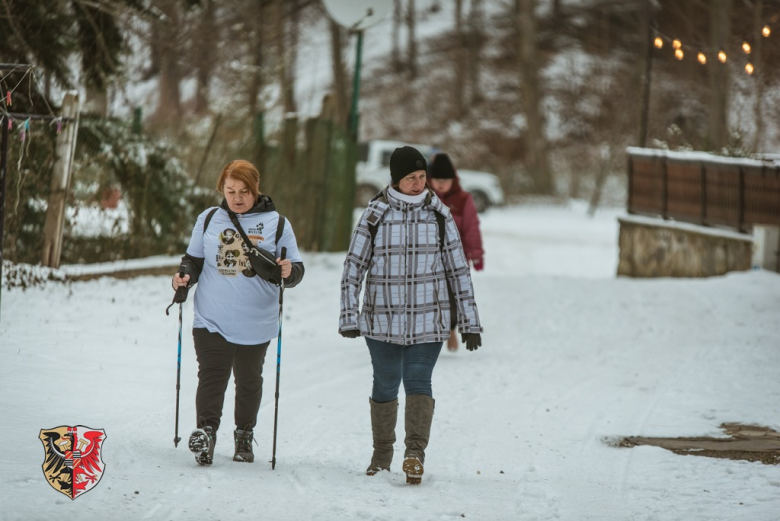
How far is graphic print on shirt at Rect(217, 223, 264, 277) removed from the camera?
5.42 metres

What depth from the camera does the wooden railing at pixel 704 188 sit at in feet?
45.7

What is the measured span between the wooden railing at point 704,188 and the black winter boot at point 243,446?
32.4 ft

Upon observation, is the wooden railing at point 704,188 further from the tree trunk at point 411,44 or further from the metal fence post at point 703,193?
the tree trunk at point 411,44

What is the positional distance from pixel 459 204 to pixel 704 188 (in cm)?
699

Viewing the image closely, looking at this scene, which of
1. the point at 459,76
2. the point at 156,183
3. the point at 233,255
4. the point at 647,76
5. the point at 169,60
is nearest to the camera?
the point at 233,255

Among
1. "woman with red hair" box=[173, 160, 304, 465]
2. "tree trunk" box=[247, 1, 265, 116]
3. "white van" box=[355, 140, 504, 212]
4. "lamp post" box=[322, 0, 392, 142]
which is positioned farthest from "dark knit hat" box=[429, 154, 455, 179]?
"white van" box=[355, 140, 504, 212]

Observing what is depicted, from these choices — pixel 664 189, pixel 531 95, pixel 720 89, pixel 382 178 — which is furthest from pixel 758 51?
pixel 531 95

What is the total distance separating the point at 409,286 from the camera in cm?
543

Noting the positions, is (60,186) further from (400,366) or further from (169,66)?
(169,66)

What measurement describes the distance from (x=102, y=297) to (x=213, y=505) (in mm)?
5939

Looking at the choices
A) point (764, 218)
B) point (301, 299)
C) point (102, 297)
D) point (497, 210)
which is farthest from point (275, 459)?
point (497, 210)

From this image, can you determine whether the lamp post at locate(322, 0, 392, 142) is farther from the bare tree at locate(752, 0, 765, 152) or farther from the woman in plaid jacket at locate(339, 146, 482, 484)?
the woman in plaid jacket at locate(339, 146, 482, 484)

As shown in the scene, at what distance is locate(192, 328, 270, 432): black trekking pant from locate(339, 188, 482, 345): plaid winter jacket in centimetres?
53

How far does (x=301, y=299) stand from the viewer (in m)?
12.2
